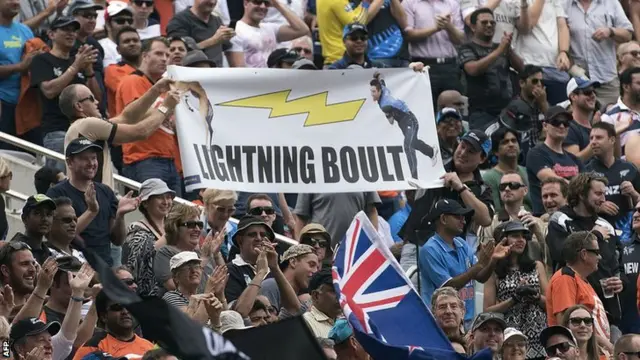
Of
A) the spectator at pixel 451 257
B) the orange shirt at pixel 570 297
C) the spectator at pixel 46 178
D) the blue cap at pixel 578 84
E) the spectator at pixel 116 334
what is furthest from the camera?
the blue cap at pixel 578 84

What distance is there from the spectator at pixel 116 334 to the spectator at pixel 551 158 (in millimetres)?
5992

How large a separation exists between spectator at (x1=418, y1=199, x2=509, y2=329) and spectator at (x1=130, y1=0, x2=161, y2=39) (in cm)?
463

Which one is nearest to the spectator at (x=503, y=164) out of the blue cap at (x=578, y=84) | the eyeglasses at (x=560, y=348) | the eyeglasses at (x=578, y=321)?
the blue cap at (x=578, y=84)

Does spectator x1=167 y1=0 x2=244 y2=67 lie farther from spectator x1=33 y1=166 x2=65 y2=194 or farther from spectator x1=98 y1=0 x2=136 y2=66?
spectator x1=33 y1=166 x2=65 y2=194

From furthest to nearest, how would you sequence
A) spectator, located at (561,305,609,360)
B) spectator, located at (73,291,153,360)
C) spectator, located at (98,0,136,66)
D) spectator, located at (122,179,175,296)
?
spectator, located at (98,0,136,66) < spectator, located at (561,305,609,360) < spectator, located at (122,179,175,296) < spectator, located at (73,291,153,360)

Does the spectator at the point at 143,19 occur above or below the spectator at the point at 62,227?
below

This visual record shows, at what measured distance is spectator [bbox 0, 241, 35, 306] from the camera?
12172 mm

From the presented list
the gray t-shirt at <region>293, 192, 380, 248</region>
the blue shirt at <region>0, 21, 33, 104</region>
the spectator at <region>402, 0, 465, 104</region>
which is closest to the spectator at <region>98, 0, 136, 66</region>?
the blue shirt at <region>0, 21, 33, 104</region>

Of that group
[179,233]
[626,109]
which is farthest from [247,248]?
[626,109]

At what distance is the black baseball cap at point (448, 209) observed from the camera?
14.7 m

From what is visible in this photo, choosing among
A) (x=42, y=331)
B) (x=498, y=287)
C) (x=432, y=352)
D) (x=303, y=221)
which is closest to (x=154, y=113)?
(x=303, y=221)

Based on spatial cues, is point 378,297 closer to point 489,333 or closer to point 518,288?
point 489,333

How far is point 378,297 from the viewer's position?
10797 mm

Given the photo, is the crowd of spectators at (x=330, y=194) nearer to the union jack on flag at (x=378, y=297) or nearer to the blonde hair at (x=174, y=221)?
the blonde hair at (x=174, y=221)
